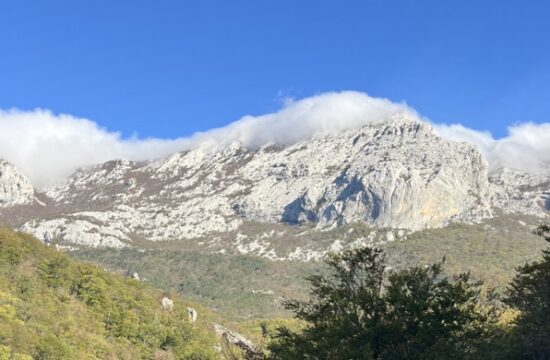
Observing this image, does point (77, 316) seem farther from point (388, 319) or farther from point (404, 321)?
point (404, 321)

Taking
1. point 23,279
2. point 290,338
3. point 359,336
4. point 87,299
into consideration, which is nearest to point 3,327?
point 23,279

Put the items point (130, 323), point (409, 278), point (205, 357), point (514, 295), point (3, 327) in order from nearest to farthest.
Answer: point (409, 278)
point (514, 295)
point (3, 327)
point (130, 323)
point (205, 357)

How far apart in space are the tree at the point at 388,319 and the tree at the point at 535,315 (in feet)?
8.73

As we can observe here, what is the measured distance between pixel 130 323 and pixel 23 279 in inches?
986

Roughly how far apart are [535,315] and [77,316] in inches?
3481

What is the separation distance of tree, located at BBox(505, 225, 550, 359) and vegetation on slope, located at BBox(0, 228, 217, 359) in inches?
2302

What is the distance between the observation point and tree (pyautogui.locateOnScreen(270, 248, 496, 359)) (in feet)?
107

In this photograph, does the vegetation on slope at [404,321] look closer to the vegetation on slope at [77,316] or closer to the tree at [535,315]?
the tree at [535,315]

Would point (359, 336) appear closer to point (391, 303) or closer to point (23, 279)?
point (391, 303)

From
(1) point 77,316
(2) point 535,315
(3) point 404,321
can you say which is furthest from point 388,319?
(1) point 77,316

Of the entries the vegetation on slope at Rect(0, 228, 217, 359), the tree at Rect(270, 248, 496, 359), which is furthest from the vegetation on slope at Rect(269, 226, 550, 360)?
the vegetation on slope at Rect(0, 228, 217, 359)

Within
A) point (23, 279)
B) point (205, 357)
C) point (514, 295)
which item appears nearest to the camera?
point (514, 295)

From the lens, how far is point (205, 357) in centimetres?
12200

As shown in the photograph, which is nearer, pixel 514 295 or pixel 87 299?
pixel 514 295
